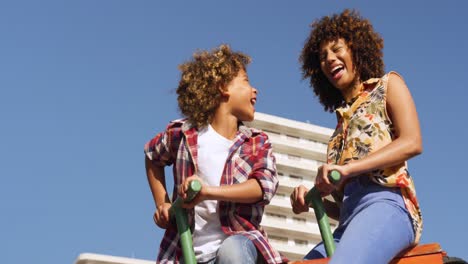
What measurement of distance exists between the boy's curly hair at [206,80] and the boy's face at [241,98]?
0.04m

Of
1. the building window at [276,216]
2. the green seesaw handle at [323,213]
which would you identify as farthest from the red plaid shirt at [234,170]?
the building window at [276,216]

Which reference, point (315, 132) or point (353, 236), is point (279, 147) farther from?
point (353, 236)

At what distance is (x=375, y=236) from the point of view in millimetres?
2801

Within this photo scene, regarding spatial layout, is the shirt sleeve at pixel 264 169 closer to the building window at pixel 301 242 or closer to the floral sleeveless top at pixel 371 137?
the floral sleeveless top at pixel 371 137

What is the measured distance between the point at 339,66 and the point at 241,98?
1.75 feet

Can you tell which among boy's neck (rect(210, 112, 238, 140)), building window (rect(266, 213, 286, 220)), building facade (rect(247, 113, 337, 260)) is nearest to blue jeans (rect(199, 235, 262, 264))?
boy's neck (rect(210, 112, 238, 140))

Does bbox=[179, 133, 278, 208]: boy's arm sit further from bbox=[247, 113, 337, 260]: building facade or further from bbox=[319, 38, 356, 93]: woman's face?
bbox=[247, 113, 337, 260]: building facade

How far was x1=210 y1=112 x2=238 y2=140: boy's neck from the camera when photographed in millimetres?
3553

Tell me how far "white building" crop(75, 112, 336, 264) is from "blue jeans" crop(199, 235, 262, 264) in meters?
45.3

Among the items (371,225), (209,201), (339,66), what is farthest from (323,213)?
(339,66)

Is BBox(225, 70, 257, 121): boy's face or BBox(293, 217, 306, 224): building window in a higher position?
BBox(225, 70, 257, 121): boy's face

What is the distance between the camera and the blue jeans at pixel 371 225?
275cm

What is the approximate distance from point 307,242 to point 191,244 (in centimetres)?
4881

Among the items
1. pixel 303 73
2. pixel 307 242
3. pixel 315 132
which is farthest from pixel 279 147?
pixel 303 73
